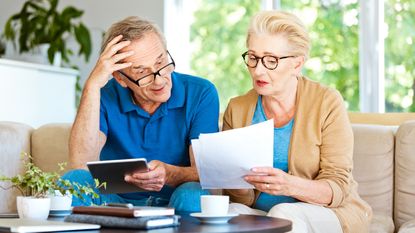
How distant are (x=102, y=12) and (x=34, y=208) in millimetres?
4028

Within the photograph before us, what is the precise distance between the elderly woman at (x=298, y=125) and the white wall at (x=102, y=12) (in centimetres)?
308

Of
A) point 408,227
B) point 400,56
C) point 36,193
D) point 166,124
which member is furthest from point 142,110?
point 400,56

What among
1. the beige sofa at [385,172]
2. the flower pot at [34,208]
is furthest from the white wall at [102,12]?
the flower pot at [34,208]

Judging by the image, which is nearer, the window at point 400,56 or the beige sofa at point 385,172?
the beige sofa at point 385,172

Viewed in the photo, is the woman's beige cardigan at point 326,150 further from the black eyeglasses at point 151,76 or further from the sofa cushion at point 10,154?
the sofa cushion at point 10,154

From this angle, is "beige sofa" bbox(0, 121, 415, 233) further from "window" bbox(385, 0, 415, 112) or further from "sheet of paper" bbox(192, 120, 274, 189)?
"window" bbox(385, 0, 415, 112)

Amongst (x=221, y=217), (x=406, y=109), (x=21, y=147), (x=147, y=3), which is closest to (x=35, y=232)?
(x=221, y=217)

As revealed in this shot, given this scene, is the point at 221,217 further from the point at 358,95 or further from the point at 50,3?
the point at 50,3

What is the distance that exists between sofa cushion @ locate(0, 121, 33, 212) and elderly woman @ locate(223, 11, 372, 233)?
Result: 957 mm

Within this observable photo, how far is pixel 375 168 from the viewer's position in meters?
3.11

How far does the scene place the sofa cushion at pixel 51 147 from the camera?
11.4 feet

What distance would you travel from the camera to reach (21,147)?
344 cm

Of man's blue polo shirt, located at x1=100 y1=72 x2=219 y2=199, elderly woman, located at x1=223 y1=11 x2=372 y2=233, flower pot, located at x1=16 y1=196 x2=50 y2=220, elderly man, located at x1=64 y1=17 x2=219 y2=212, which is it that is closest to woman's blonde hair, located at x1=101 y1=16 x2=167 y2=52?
elderly man, located at x1=64 y1=17 x2=219 y2=212

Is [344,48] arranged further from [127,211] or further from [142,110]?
[127,211]
